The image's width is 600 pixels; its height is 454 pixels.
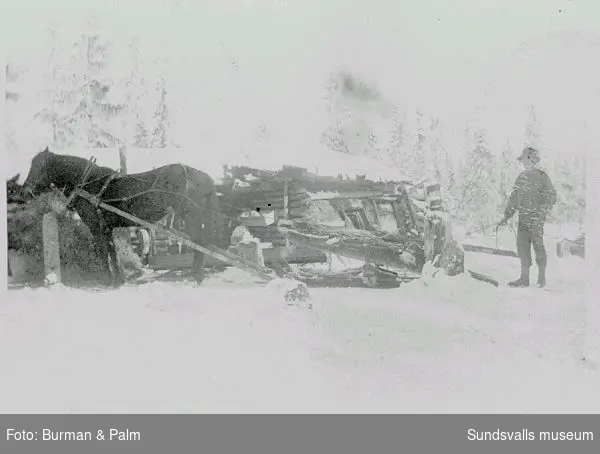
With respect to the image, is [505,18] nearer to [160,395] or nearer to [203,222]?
[203,222]

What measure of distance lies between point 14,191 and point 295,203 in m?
1.91

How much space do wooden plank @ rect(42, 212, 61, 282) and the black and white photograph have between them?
0.01m

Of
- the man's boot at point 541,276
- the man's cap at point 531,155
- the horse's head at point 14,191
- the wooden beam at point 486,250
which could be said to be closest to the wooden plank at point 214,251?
the horse's head at point 14,191

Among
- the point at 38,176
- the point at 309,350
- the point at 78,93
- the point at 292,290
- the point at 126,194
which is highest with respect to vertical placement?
the point at 78,93

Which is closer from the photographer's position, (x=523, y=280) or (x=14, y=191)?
(x=523, y=280)

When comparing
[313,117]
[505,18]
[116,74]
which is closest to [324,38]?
[313,117]

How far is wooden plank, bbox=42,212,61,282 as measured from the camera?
321cm

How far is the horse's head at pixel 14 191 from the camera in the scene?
3.21 metres

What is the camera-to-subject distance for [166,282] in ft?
10.4

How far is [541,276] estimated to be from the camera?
305 cm

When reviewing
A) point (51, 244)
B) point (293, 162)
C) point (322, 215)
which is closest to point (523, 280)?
point (322, 215)

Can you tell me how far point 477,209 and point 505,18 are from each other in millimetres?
1290

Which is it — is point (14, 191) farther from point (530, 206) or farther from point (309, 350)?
point (530, 206)

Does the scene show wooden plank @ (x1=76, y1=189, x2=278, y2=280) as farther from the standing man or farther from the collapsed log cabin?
the standing man
